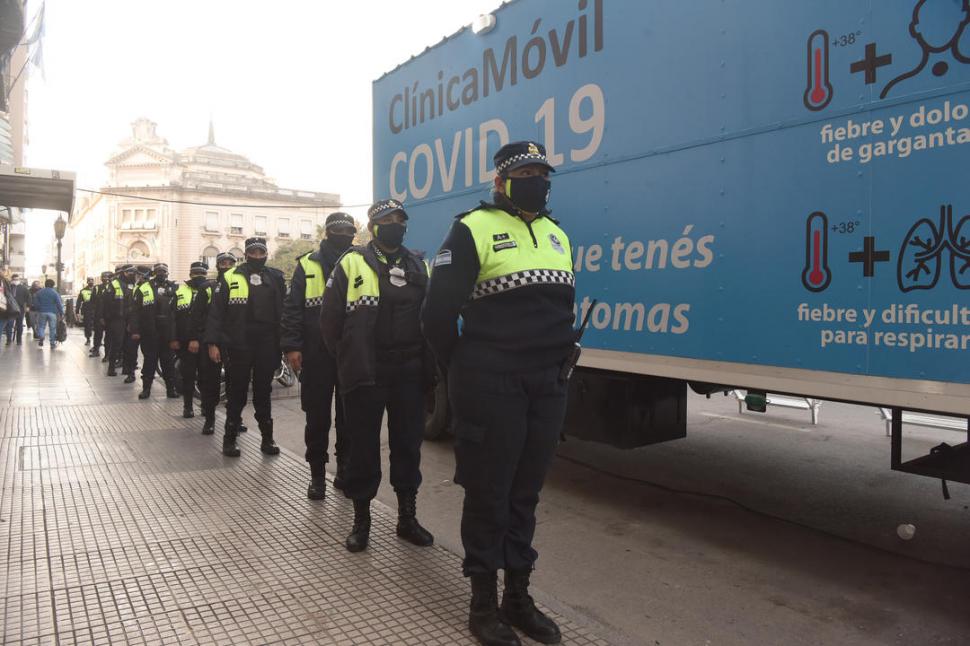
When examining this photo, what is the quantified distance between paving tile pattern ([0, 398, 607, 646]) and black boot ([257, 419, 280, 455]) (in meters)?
0.36

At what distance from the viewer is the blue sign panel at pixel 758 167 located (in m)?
2.93

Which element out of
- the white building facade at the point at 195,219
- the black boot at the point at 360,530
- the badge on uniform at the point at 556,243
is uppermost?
the white building facade at the point at 195,219

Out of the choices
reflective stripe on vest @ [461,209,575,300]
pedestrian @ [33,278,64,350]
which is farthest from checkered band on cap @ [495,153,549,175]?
pedestrian @ [33,278,64,350]

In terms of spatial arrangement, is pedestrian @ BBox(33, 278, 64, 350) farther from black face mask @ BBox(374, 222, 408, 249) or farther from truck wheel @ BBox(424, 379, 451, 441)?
black face mask @ BBox(374, 222, 408, 249)

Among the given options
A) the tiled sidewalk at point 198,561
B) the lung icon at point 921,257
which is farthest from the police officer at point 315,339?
the lung icon at point 921,257

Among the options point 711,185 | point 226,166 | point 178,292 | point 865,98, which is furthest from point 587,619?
point 226,166

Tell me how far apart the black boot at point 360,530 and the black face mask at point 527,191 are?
6.71 ft

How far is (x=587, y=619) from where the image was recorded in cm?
309

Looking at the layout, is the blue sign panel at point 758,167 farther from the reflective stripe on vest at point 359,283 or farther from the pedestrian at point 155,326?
the pedestrian at point 155,326

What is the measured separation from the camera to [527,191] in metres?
2.88

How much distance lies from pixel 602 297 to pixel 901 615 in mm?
2354

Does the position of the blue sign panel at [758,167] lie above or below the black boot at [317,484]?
above

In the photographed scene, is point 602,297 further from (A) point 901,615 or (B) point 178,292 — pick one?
(B) point 178,292

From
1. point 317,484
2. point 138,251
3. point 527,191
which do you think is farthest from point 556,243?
point 138,251
